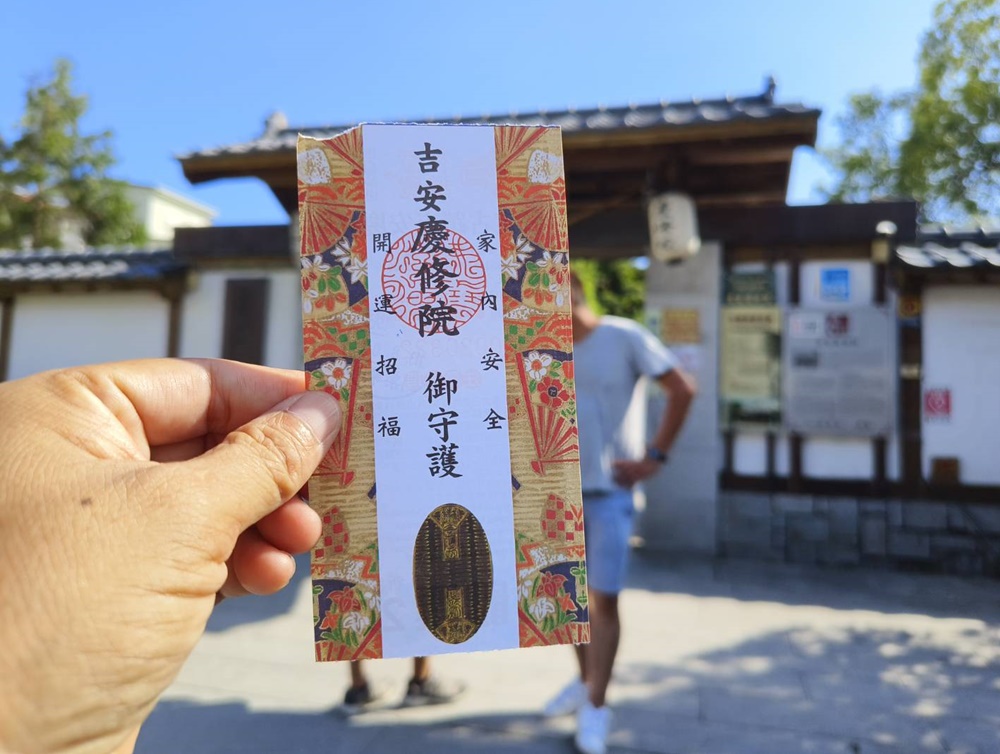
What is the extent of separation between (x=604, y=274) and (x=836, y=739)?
39.5 feet

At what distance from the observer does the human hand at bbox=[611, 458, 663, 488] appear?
8.78ft

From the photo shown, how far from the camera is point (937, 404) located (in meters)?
5.26

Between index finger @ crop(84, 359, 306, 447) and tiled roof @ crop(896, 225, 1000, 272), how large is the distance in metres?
5.26

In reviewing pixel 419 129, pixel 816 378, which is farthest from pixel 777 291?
Answer: pixel 419 129

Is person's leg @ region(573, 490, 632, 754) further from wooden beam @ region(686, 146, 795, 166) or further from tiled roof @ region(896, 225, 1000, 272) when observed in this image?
tiled roof @ region(896, 225, 1000, 272)

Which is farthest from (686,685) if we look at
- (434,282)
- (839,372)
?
(839,372)

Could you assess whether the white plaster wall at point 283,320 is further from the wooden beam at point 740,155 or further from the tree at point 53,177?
the tree at point 53,177

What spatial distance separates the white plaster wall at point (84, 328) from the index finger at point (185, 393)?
5.79m

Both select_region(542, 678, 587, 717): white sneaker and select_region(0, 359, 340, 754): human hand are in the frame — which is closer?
select_region(0, 359, 340, 754): human hand

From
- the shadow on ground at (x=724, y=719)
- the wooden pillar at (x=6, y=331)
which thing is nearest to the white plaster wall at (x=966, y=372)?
the shadow on ground at (x=724, y=719)

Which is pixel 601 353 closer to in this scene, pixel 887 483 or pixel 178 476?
pixel 178 476

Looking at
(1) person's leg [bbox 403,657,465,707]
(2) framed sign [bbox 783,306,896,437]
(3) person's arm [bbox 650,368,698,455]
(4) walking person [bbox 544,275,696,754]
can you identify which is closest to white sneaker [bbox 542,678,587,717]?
(4) walking person [bbox 544,275,696,754]

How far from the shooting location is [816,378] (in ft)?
17.9

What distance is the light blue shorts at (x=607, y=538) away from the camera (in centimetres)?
263
